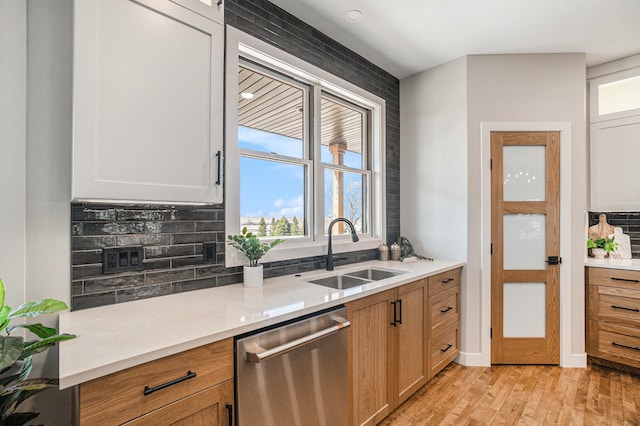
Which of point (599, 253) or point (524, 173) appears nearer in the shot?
point (524, 173)

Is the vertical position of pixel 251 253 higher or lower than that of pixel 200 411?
higher

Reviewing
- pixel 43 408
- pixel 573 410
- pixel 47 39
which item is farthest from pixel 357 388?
pixel 47 39

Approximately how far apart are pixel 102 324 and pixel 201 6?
1.46 meters

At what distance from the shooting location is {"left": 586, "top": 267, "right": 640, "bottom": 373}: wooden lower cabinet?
8.77 feet

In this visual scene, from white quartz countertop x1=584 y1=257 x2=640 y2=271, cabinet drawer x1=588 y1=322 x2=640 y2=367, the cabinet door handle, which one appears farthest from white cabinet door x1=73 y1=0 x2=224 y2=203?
cabinet drawer x1=588 y1=322 x2=640 y2=367

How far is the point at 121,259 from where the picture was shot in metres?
1.59

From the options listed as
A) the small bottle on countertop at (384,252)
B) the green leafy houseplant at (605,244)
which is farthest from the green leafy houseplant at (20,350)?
the green leafy houseplant at (605,244)

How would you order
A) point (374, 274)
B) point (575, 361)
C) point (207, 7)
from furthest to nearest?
1. point (575, 361)
2. point (374, 274)
3. point (207, 7)

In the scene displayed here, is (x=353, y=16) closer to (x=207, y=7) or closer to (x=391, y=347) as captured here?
(x=207, y=7)

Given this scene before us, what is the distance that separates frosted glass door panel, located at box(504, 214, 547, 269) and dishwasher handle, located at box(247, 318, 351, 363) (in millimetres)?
1984

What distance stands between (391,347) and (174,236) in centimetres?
149

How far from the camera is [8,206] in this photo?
1.29 m

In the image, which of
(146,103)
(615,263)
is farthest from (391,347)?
(615,263)

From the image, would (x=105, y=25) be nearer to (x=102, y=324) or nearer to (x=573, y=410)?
(x=102, y=324)
